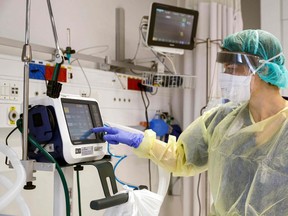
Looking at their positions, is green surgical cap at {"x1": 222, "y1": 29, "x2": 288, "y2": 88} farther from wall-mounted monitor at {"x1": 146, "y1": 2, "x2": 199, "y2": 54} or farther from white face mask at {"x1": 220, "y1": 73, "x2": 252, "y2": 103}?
wall-mounted monitor at {"x1": 146, "y1": 2, "x2": 199, "y2": 54}

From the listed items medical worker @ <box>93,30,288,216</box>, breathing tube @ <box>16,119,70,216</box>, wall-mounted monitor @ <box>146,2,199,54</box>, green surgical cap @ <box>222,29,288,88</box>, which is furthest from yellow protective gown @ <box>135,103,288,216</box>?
wall-mounted monitor @ <box>146,2,199,54</box>

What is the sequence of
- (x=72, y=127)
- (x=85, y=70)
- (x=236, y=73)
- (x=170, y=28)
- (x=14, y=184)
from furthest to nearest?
(x=170, y=28) < (x=85, y=70) < (x=236, y=73) < (x=72, y=127) < (x=14, y=184)

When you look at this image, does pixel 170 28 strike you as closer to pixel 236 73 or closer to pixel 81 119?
pixel 236 73

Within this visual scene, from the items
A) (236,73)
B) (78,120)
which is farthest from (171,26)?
(78,120)

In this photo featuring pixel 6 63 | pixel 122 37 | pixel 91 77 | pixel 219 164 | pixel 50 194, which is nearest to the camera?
pixel 219 164

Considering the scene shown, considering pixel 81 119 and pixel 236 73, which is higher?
pixel 236 73

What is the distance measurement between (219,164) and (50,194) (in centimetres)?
108

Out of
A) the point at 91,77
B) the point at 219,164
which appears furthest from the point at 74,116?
the point at 91,77

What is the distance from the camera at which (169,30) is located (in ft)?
8.20

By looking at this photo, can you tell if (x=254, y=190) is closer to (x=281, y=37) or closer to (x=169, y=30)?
(x=169, y=30)

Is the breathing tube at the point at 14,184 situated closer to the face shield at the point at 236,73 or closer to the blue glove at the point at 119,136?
the blue glove at the point at 119,136

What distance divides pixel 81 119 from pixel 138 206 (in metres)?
0.43

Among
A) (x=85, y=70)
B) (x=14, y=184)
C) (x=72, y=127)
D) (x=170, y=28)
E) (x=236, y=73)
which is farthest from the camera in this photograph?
(x=170, y=28)

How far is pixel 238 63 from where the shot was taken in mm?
1473
